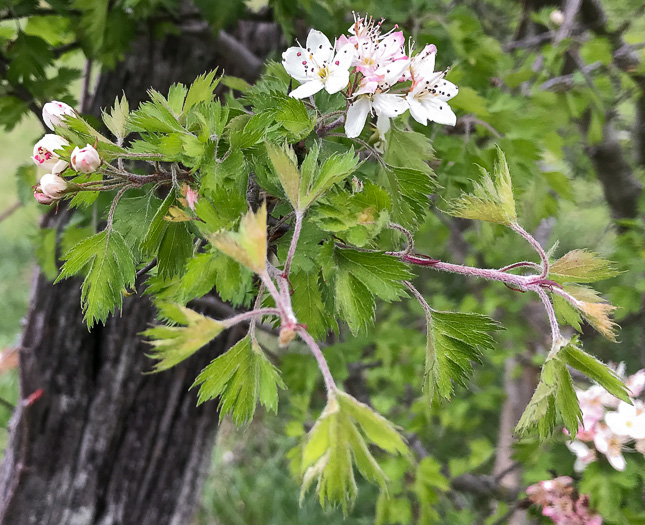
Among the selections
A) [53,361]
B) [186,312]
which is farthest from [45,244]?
[186,312]

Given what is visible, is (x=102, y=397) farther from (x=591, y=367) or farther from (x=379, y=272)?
(x=591, y=367)

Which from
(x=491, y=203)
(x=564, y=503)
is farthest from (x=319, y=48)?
(x=564, y=503)

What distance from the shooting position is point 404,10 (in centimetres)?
92

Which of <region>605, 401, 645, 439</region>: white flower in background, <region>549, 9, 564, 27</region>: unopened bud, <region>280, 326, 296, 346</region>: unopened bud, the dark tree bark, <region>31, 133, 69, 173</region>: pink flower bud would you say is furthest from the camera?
<region>549, 9, 564, 27</region>: unopened bud

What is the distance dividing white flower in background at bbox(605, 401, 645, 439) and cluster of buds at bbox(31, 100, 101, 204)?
881 millimetres

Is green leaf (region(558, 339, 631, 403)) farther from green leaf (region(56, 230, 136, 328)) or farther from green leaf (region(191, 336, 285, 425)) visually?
green leaf (region(56, 230, 136, 328))

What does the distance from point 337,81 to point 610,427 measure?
79 centimetres

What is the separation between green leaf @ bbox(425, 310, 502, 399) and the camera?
0.45 meters

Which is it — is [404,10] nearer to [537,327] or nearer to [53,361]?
[53,361]

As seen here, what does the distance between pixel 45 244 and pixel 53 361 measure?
0.33m

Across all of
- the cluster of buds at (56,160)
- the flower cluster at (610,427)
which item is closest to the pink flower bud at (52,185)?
the cluster of buds at (56,160)

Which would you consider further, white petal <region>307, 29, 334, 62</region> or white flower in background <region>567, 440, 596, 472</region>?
white flower in background <region>567, 440, 596, 472</region>

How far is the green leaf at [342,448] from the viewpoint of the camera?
0.34 m

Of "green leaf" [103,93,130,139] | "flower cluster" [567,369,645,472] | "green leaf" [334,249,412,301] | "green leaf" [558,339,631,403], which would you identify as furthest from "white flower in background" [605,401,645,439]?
"green leaf" [103,93,130,139]
